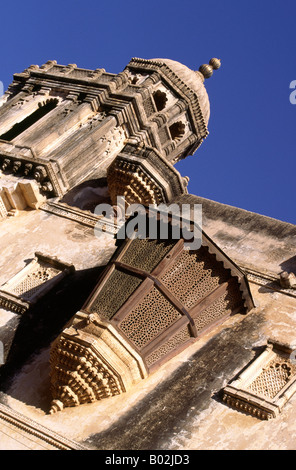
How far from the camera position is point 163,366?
38.1 feet

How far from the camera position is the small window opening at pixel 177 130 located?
72.3 ft

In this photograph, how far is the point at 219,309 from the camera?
12.2 m

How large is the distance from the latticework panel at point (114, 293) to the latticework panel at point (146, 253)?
0.98ft

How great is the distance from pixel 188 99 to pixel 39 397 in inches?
519

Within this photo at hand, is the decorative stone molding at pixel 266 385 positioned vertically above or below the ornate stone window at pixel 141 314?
below

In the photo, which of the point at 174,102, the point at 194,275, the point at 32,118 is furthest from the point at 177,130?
the point at 194,275

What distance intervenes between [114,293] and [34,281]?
9.91ft

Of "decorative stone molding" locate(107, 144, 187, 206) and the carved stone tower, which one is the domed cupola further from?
"decorative stone molding" locate(107, 144, 187, 206)

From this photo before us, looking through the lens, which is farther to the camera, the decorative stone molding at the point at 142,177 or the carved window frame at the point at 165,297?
the decorative stone molding at the point at 142,177

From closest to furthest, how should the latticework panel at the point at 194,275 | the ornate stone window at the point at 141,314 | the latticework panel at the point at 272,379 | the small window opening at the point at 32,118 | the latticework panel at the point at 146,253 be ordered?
the latticework panel at the point at 272,379
the ornate stone window at the point at 141,314
the latticework panel at the point at 194,275
the latticework panel at the point at 146,253
the small window opening at the point at 32,118

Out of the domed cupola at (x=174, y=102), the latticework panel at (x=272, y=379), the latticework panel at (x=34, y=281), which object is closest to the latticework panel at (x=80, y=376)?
the latticework panel at (x=272, y=379)

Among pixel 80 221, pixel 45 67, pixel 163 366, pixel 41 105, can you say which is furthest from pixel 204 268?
pixel 45 67

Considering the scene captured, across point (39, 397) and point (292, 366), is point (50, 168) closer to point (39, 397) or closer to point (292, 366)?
point (39, 397)

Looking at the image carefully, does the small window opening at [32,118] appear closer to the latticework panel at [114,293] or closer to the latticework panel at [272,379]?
the latticework panel at [114,293]
